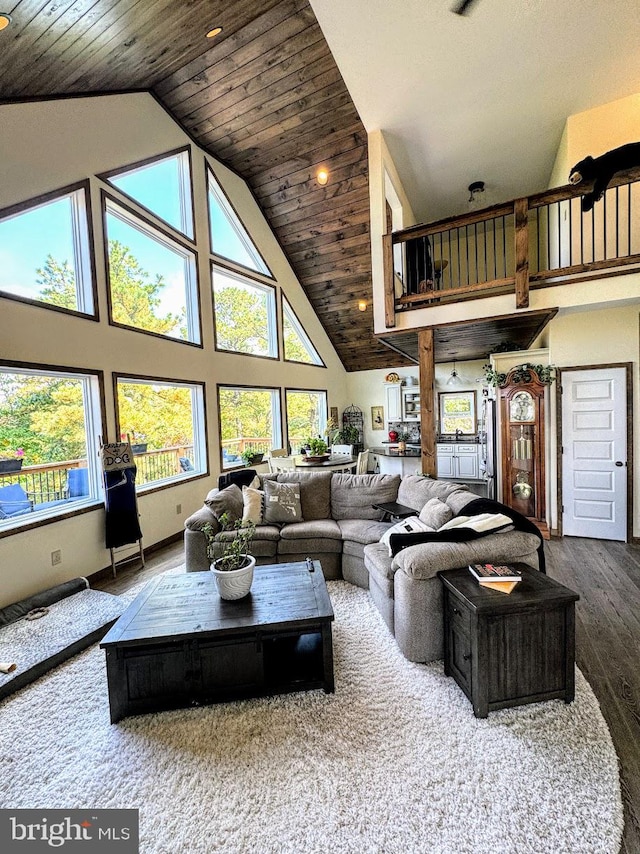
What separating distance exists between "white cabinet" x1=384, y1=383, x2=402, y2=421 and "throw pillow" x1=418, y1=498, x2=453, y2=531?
611 cm

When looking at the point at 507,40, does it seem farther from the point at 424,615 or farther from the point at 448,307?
the point at 424,615

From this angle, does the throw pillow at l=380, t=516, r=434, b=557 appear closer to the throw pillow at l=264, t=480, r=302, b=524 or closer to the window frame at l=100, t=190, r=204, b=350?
the throw pillow at l=264, t=480, r=302, b=524

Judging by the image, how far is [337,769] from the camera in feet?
5.62

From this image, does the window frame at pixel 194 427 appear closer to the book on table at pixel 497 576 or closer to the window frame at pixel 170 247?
the window frame at pixel 170 247

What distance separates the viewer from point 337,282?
7.73 m

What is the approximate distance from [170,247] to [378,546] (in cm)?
482

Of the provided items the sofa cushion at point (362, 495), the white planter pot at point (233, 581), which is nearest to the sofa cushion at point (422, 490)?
the sofa cushion at point (362, 495)

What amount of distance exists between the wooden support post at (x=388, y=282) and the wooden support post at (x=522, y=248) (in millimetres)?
1266

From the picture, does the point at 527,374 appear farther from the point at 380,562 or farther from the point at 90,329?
the point at 90,329

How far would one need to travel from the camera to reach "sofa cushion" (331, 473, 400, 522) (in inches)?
153

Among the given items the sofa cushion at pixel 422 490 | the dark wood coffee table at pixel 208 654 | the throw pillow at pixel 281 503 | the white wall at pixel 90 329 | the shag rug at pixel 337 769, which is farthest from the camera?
the throw pillow at pixel 281 503

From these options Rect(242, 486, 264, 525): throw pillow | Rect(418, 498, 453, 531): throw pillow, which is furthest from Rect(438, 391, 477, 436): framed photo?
Rect(242, 486, 264, 525): throw pillow

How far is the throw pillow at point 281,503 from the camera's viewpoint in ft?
12.6

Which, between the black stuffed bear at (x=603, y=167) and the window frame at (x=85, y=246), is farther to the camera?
the window frame at (x=85, y=246)
